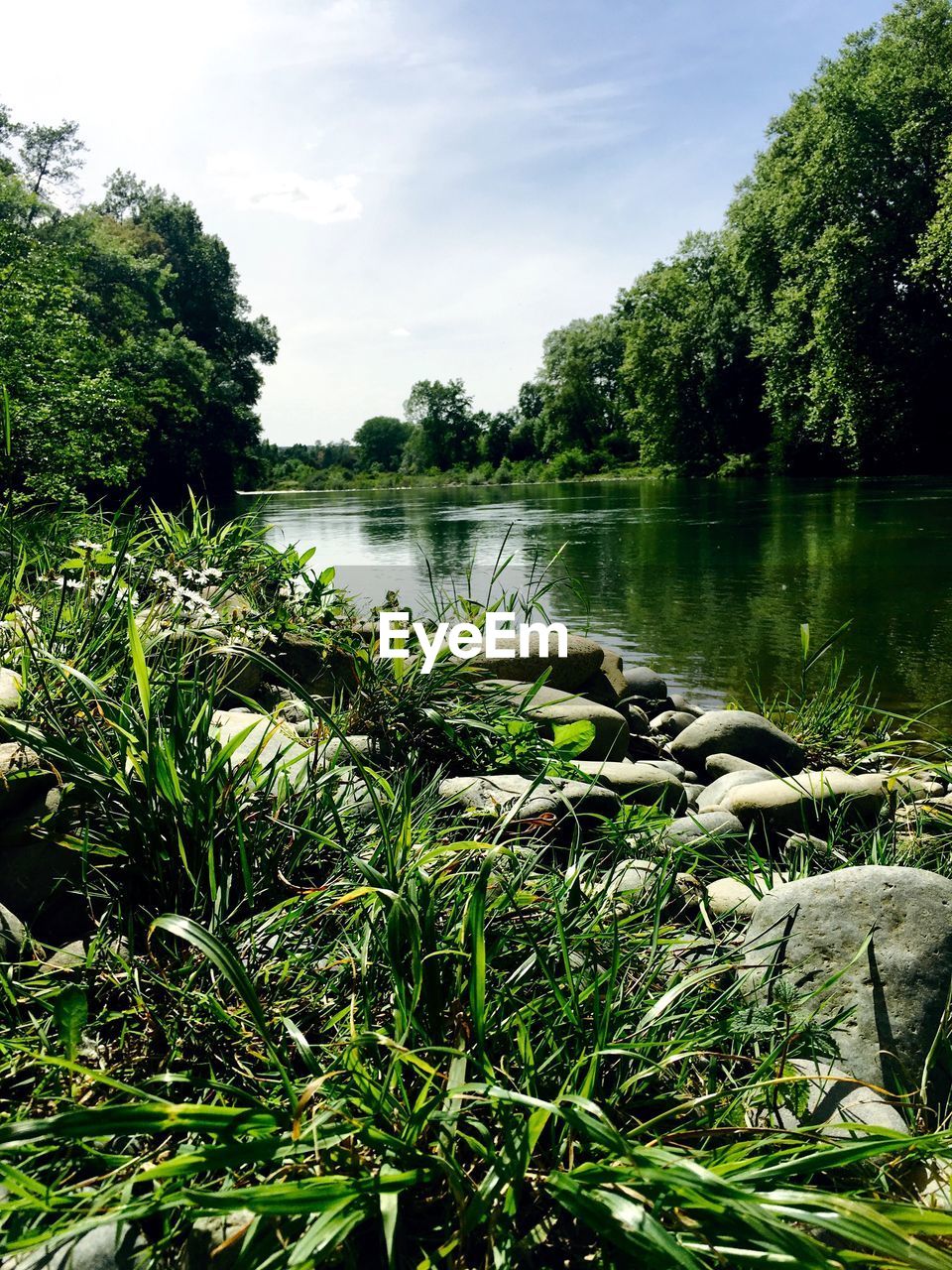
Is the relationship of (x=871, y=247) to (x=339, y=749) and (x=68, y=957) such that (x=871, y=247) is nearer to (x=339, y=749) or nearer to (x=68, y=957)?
(x=339, y=749)

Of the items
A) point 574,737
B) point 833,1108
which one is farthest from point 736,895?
point 574,737

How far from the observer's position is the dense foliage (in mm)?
15305

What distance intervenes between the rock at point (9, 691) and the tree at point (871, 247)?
31.1 metres

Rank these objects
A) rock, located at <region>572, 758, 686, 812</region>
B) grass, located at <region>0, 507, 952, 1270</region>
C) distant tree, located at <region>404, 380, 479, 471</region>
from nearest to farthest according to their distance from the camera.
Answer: grass, located at <region>0, 507, 952, 1270</region>
rock, located at <region>572, 758, 686, 812</region>
distant tree, located at <region>404, 380, 479, 471</region>

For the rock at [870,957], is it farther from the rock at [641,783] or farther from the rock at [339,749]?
the rock at [641,783]

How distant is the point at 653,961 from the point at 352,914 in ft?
2.14

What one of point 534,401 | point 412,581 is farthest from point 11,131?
point 534,401

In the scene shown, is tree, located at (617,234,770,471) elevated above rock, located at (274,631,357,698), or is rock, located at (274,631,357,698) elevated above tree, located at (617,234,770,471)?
tree, located at (617,234,770,471)

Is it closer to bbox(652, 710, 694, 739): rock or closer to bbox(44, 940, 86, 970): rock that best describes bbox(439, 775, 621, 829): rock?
bbox(44, 940, 86, 970): rock

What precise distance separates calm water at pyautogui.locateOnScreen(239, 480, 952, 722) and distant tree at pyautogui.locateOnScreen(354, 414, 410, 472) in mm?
98022

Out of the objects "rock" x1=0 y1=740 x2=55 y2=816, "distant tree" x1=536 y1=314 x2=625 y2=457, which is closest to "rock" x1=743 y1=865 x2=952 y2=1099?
"rock" x1=0 y1=740 x2=55 y2=816

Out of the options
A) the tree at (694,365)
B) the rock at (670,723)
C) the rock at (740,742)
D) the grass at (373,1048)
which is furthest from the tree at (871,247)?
the grass at (373,1048)

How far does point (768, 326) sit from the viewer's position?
35.4 meters

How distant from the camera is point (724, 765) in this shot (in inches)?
183
